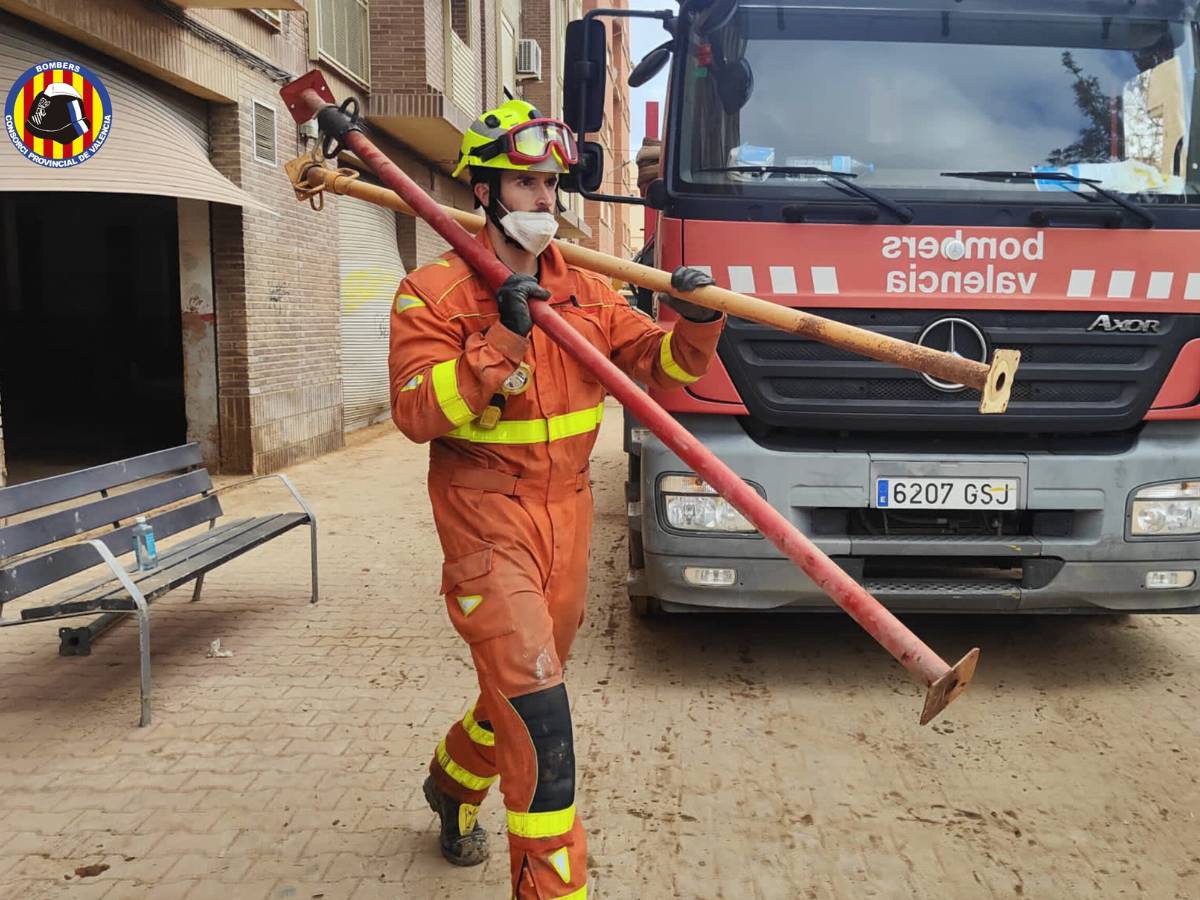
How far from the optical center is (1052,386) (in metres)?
4.34

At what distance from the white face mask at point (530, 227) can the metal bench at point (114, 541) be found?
7.48 feet

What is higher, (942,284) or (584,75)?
(584,75)

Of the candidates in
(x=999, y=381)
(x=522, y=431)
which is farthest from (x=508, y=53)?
(x=999, y=381)

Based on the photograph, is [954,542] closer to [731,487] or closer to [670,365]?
[670,365]

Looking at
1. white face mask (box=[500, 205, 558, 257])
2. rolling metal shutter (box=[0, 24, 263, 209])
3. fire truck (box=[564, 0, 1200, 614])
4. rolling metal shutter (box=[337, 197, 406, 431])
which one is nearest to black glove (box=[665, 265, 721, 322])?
white face mask (box=[500, 205, 558, 257])

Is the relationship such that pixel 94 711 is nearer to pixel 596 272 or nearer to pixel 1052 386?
pixel 596 272

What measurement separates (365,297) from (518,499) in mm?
12111

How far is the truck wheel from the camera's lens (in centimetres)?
535

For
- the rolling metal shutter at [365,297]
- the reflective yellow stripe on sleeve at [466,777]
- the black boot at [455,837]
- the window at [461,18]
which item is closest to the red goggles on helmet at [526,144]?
the reflective yellow stripe on sleeve at [466,777]

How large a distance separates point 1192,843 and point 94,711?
390 cm

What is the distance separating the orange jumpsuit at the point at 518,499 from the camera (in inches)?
94.4

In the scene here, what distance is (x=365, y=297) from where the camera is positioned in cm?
1419

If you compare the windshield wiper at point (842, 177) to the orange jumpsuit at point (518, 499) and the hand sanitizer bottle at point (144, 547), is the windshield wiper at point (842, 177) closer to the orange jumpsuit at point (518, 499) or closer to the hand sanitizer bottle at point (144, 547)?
the orange jumpsuit at point (518, 499)

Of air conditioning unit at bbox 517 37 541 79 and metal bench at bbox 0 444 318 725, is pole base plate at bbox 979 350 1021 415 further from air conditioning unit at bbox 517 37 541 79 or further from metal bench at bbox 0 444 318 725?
air conditioning unit at bbox 517 37 541 79
